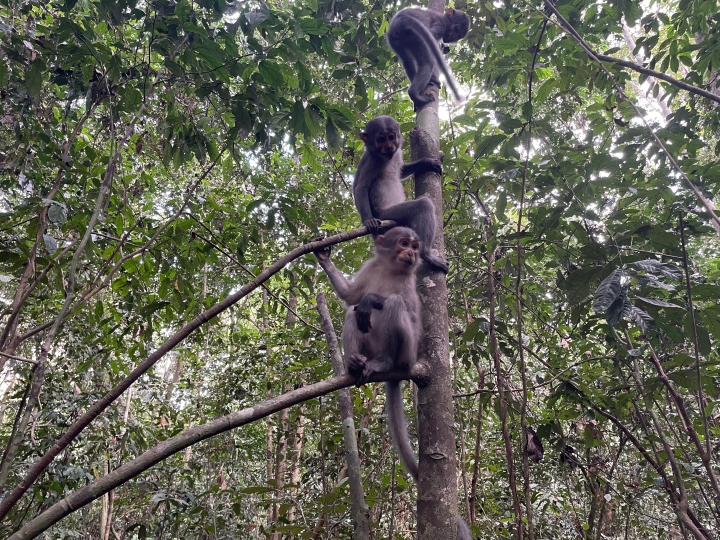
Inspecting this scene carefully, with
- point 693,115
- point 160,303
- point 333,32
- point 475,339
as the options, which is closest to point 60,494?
point 160,303

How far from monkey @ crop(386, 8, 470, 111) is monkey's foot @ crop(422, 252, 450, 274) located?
8.30ft

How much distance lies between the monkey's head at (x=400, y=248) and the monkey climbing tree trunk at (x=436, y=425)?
659mm

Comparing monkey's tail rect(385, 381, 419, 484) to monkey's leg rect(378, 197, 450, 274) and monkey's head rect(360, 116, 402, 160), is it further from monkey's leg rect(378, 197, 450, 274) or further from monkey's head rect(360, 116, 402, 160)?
monkey's head rect(360, 116, 402, 160)

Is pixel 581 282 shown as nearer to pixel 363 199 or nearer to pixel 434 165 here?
pixel 434 165

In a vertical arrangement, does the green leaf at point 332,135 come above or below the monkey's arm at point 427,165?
above

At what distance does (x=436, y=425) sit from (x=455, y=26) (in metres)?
6.19

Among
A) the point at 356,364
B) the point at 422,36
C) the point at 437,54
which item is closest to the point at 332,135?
the point at 437,54

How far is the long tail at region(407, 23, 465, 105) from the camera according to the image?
4689 millimetres

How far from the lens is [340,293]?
4.53 metres

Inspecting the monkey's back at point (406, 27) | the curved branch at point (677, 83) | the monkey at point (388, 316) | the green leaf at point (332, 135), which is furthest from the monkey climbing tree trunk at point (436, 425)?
the monkey's back at point (406, 27)

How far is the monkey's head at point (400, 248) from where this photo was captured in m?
4.24

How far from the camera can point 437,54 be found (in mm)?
5191

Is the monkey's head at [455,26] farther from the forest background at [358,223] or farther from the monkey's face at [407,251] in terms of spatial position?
the monkey's face at [407,251]

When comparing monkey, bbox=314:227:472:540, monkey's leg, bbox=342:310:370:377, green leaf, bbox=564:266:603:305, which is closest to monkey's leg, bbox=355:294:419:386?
monkey, bbox=314:227:472:540
